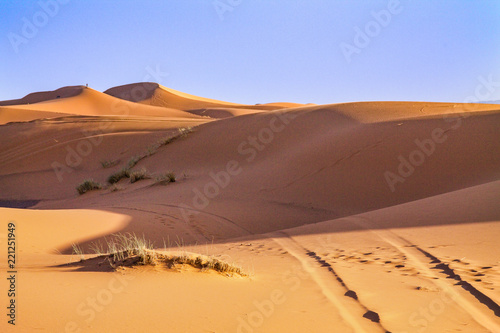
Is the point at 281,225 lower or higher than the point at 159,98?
lower

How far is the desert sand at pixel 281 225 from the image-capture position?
3.51 m

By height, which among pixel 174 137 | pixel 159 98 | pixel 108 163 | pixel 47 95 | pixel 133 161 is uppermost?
pixel 47 95

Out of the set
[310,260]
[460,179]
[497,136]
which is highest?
[497,136]

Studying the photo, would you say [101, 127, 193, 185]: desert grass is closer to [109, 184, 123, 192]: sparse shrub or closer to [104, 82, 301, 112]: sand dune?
[109, 184, 123, 192]: sparse shrub

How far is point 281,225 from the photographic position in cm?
1042

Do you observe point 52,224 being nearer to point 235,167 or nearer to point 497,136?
point 235,167

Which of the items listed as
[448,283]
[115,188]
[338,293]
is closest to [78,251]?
[338,293]

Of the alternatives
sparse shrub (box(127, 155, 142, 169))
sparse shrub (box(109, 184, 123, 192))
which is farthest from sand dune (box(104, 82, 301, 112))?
sparse shrub (box(109, 184, 123, 192))

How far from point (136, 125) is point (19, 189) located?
10.2 meters

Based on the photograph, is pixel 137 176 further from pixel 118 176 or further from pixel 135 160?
pixel 135 160

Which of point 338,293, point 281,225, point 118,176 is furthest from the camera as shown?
point 118,176

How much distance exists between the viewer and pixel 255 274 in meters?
5.17

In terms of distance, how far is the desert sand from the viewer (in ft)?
11.5

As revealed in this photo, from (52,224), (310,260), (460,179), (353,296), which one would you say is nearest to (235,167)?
(460,179)
